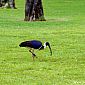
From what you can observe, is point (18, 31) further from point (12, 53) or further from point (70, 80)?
point (70, 80)

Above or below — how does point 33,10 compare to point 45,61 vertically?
below

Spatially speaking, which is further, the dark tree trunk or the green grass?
the dark tree trunk

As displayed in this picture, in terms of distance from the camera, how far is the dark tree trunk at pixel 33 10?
2767cm

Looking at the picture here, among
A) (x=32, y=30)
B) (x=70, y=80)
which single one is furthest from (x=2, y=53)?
(x=32, y=30)

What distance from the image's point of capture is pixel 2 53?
14102mm

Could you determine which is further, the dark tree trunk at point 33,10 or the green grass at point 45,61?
the dark tree trunk at point 33,10

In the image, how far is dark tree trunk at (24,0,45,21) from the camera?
27672 millimetres

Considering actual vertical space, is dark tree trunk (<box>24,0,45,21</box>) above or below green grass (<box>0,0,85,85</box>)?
below

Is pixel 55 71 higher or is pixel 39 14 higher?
pixel 55 71

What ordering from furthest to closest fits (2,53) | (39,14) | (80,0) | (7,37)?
(80,0) → (39,14) → (7,37) → (2,53)

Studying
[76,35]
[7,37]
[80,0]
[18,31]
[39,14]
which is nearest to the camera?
[7,37]

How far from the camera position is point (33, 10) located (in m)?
28.0

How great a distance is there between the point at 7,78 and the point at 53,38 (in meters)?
8.42

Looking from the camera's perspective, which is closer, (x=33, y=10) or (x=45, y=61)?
(x=45, y=61)
